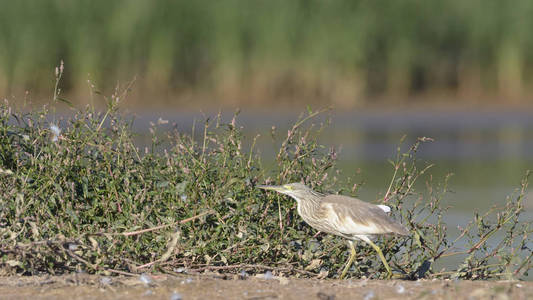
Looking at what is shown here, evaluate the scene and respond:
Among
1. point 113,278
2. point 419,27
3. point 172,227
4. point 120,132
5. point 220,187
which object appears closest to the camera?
point 113,278

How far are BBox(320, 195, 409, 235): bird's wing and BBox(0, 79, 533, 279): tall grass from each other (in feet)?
0.93

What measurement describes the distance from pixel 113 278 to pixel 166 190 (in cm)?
75

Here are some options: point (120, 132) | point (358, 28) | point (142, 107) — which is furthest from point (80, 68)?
point (120, 132)

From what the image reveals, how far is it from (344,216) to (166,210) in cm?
100

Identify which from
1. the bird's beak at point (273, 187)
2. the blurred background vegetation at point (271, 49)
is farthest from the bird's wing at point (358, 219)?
the blurred background vegetation at point (271, 49)

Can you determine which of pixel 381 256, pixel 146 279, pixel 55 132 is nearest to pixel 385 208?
pixel 381 256

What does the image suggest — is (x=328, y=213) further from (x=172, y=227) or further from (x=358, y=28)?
(x=358, y=28)

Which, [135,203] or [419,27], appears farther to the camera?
[419,27]

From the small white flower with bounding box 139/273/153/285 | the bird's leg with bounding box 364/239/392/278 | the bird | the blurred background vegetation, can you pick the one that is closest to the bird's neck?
the bird

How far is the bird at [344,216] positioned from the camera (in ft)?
16.5

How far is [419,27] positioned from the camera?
2002 centimetres

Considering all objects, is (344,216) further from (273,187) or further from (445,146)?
(445,146)

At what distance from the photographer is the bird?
198 inches

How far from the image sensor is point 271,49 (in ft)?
60.6
